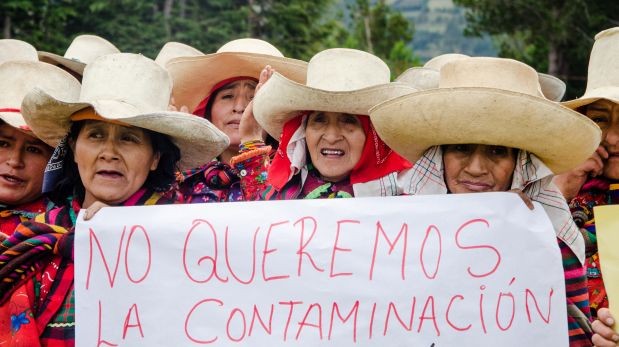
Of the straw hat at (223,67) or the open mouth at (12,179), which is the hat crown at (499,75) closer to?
the straw hat at (223,67)

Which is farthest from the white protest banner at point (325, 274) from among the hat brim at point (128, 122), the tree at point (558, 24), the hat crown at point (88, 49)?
the tree at point (558, 24)

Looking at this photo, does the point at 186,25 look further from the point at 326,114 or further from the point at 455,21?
the point at 455,21

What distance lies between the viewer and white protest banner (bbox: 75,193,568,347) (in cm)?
296

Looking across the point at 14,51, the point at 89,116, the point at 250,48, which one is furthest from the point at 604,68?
the point at 14,51

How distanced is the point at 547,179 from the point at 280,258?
1.15 m

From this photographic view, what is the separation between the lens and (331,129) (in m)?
3.99

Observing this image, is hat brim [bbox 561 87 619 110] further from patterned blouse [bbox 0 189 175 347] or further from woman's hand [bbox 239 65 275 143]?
patterned blouse [bbox 0 189 175 347]

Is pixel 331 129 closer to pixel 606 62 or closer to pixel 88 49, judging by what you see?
pixel 606 62

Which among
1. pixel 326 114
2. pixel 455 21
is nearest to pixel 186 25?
pixel 326 114

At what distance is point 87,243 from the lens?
3.05 meters

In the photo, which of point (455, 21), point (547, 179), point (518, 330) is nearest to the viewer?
point (518, 330)

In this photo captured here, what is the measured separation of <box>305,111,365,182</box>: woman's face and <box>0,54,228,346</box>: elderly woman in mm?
538

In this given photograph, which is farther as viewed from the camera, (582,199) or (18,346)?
(582,199)

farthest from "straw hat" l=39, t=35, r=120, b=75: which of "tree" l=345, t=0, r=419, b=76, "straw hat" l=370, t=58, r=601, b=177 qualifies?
"tree" l=345, t=0, r=419, b=76
